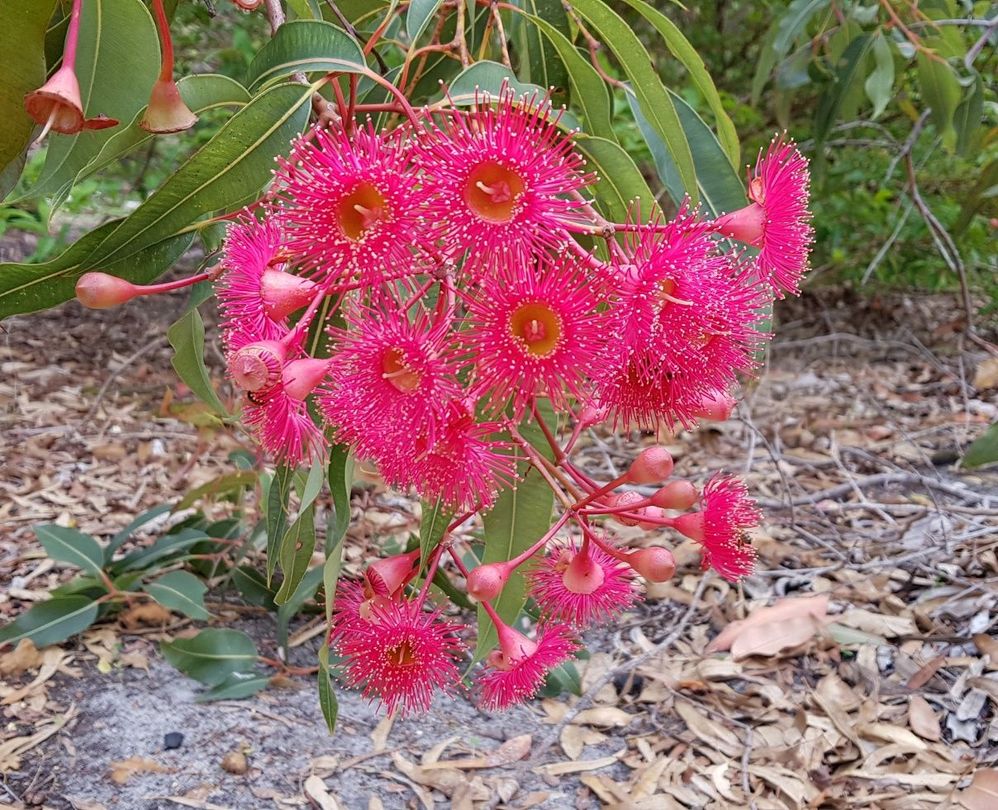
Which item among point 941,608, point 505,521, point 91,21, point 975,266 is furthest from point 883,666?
point 975,266

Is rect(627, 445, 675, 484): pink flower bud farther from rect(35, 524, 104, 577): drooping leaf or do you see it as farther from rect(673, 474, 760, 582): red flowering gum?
rect(35, 524, 104, 577): drooping leaf

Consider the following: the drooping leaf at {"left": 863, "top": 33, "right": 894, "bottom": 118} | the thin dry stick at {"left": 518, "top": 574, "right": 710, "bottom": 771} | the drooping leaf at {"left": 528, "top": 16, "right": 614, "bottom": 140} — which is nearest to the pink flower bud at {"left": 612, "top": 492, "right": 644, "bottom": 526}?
the drooping leaf at {"left": 528, "top": 16, "right": 614, "bottom": 140}

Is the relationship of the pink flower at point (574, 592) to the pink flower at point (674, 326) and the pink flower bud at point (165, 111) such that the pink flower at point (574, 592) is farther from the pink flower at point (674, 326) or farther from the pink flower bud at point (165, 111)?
the pink flower bud at point (165, 111)

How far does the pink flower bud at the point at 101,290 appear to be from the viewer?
71 centimetres

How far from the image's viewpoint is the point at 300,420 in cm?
77

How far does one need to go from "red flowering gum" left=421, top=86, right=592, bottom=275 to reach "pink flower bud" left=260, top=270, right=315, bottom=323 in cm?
11

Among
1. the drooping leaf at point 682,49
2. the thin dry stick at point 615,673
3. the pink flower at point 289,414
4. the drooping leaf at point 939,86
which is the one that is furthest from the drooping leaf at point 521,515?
the drooping leaf at point 939,86

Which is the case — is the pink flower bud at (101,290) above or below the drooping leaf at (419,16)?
below

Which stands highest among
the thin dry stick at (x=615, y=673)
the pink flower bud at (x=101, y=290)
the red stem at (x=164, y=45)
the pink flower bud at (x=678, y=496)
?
the red stem at (x=164, y=45)

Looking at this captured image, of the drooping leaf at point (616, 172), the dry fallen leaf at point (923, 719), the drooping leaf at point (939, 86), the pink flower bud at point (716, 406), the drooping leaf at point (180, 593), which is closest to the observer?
the pink flower bud at point (716, 406)

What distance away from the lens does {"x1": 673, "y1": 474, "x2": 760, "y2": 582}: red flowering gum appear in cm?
89

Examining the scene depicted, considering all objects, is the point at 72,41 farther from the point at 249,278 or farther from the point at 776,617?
the point at 776,617

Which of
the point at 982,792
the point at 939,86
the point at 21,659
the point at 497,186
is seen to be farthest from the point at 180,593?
the point at 939,86

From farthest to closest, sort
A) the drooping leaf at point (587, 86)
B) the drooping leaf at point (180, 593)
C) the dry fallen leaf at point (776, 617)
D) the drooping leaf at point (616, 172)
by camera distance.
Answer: the dry fallen leaf at point (776, 617) → the drooping leaf at point (180, 593) → the drooping leaf at point (587, 86) → the drooping leaf at point (616, 172)
